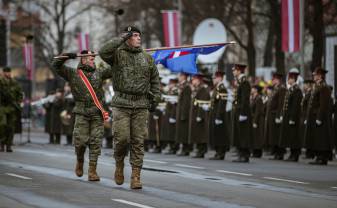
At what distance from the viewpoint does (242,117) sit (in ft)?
71.9

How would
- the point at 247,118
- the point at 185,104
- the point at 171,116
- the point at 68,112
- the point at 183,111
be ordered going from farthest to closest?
the point at 68,112
the point at 171,116
the point at 183,111
the point at 185,104
the point at 247,118

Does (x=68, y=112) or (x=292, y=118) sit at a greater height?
(x=68, y=112)

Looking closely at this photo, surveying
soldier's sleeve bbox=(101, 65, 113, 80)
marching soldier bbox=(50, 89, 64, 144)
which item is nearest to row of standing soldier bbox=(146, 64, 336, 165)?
marching soldier bbox=(50, 89, 64, 144)

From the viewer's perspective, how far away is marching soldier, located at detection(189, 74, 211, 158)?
78.1 feet

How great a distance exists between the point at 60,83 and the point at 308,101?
783 inches

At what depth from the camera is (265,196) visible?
1338cm

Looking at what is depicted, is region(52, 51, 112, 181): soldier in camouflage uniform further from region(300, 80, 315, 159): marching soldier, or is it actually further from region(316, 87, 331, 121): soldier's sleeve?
region(300, 80, 315, 159): marching soldier

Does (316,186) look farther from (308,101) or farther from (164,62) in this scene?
(308,101)

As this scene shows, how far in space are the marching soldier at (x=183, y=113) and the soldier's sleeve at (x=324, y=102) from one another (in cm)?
411

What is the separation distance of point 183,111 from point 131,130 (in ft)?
35.5

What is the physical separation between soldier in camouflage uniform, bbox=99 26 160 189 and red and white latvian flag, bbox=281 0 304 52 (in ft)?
38.3

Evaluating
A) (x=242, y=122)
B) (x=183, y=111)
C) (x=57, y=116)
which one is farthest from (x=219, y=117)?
(x=57, y=116)

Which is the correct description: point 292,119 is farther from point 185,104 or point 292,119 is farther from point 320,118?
point 185,104

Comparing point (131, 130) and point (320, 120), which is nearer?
point (131, 130)
